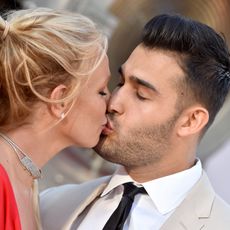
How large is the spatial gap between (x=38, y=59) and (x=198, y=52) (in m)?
0.46

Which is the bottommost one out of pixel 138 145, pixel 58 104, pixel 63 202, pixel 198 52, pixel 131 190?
pixel 63 202

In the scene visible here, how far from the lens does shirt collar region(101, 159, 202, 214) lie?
1550mm

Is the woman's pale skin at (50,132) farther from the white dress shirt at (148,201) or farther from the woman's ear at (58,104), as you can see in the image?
the white dress shirt at (148,201)

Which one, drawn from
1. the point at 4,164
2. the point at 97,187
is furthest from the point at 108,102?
the point at 4,164

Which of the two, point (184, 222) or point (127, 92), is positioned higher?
point (127, 92)

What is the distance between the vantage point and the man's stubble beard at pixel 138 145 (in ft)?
5.16

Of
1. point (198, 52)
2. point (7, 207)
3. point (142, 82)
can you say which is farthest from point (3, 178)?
point (198, 52)

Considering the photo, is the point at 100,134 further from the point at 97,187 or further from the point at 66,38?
the point at 66,38

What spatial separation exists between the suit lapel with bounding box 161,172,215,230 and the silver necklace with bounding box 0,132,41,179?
0.32 metres

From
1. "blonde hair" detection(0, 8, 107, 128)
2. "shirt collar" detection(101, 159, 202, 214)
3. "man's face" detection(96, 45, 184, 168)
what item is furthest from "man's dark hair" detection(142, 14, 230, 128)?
"blonde hair" detection(0, 8, 107, 128)

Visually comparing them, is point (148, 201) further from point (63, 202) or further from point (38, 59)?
point (38, 59)

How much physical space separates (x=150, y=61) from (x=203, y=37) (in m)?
0.14

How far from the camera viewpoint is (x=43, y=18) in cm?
136

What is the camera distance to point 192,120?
163cm
